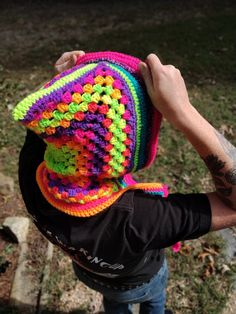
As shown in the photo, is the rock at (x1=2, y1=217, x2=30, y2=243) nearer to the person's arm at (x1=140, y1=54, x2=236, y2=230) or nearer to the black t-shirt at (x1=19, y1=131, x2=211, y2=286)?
the black t-shirt at (x1=19, y1=131, x2=211, y2=286)

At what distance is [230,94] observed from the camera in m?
4.84

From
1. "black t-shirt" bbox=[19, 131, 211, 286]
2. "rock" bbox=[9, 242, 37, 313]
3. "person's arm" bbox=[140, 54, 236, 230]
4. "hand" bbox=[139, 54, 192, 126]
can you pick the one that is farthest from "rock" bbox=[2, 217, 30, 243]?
"hand" bbox=[139, 54, 192, 126]

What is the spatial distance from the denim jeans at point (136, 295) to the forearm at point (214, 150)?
0.68m

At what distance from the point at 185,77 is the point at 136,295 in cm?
369

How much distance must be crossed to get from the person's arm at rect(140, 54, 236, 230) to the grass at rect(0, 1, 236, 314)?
1535 millimetres

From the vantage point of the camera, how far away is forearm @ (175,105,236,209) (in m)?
1.37

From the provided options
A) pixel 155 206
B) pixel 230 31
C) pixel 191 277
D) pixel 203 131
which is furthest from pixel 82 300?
pixel 230 31

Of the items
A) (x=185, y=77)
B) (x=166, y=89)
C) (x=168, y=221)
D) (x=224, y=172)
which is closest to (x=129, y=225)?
(x=168, y=221)

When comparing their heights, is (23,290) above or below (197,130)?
below

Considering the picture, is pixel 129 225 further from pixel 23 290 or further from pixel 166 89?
pixel 23 290

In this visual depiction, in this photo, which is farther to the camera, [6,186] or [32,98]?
[6,186]

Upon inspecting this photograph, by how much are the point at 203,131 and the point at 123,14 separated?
6.18 metres

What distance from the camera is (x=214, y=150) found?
4.69 ft

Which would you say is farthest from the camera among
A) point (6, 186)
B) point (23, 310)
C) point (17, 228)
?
point (6, 186)
